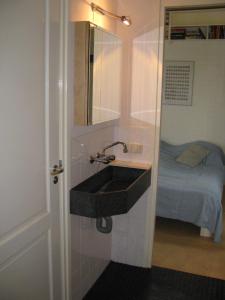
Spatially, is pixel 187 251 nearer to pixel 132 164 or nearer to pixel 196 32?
pixel 132 164

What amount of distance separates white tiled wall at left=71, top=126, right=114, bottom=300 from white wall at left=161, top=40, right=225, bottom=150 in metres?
2.46

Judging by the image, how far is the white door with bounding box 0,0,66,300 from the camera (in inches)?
59.6

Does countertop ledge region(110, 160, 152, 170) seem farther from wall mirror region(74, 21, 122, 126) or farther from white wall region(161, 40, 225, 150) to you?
white wall region(161, 40, 225, 150)

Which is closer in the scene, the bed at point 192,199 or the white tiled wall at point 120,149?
the white tiled wall at point 120,149

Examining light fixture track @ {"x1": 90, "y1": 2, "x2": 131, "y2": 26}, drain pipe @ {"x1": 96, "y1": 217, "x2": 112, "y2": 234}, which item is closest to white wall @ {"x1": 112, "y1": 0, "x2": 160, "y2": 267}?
light fixture track @ {"x1": 90, "y1": 2, "x2": 131, "y2": 26}

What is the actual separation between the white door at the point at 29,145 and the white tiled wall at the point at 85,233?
251mm

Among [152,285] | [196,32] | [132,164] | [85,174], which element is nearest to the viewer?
[85,174]

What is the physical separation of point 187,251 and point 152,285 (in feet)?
2.38

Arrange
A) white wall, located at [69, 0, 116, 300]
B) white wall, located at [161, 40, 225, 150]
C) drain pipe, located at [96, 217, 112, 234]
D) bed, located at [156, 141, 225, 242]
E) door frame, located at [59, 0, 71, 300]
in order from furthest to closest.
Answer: white wall, located at [161, 40, 225, 150]
bed, located at [156, 141, 225, 242]
drain pipe, located at [96, 217, 112, 234]
white wall, located at [69, 0, 116, 300]
door frame, located at [59, 0, 71, 300]

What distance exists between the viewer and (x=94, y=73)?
7.18 ft

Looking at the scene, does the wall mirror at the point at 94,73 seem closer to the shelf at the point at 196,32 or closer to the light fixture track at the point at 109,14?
the light fixture track at the point at 109,14

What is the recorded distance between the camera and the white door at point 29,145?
59.6 inches

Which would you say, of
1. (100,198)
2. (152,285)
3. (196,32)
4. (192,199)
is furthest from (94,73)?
(196,32)

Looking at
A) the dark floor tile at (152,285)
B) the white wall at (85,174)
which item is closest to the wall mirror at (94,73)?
the white wall at (85,174)
